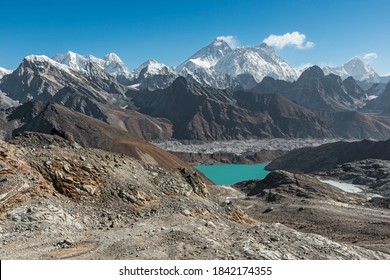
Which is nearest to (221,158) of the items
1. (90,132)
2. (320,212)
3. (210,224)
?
(90,132)

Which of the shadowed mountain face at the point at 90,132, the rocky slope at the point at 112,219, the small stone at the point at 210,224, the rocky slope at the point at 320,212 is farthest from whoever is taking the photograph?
the shadowed mountain face at the point at 90,132

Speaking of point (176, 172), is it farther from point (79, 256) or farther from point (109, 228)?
point (79, 256)

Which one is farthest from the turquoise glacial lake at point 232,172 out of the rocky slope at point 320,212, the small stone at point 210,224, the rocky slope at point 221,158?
the small stone at point 210,224

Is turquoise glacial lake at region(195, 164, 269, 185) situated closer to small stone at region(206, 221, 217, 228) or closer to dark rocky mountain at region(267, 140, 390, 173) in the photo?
dark rocky mountain at region(267, 140, 390, 173)

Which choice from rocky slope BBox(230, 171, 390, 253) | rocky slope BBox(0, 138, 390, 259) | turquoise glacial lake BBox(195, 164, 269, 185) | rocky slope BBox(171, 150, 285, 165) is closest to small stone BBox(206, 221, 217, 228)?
rocky slope BBox(0, 138, 390, 259)

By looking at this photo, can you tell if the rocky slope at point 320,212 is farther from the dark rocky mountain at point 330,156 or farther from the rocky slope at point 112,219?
the dark rocky mountain at point 330,156

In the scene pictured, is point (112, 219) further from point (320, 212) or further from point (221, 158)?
point (221, 158)

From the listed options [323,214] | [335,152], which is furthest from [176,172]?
[335,152]
